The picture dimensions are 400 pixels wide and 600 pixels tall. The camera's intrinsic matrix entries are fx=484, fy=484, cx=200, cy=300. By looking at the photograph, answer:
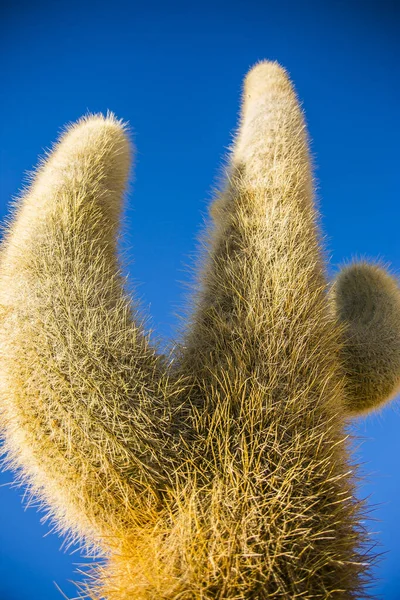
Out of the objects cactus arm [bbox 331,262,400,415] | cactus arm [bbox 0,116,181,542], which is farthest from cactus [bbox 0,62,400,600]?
cactus arm [bbox 331,262,400,415]

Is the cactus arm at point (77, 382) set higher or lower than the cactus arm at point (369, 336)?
lower

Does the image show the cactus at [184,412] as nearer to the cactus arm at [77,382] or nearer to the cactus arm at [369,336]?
the cactus arm at [77,382]

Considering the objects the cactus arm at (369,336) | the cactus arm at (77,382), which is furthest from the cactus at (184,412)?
the cactus arm at (369,336)

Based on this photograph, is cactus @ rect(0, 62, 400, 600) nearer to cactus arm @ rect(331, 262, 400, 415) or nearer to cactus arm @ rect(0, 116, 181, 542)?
cactus arm @ rect(0, 116, 181, 542)

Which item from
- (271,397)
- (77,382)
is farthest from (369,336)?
(77,382)

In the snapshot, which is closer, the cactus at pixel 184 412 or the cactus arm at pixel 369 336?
the cactus at pixel 184 412

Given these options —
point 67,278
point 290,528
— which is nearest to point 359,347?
point 290,528

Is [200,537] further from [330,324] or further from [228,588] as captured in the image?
[330,324]
